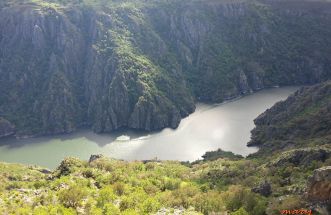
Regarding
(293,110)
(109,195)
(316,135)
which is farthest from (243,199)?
(293,110)

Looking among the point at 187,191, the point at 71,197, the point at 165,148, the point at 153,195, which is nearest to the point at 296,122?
the point at 165,148

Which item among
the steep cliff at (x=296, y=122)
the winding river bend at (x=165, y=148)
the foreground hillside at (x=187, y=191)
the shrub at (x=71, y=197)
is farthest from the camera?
the winding river bend at (x=165, y=148)

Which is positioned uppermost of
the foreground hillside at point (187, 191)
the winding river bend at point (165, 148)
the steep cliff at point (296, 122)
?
the foreground hillside at point (187, 191)

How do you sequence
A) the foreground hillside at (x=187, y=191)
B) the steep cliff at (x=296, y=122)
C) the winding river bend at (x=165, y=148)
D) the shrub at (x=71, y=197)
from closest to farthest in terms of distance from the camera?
the foreground hillside at (x=187, y=191)
the shrub at (x=71, y=197)
the steep cliff at (x=296, y=122)
the winding river bend at (x=165, y=148)

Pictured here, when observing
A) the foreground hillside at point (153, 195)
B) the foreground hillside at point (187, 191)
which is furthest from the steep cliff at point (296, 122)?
the foreground hillside at point (153, 195)

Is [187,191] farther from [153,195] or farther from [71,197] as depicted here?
[71,197]

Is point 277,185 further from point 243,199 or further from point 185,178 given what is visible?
point 185,178

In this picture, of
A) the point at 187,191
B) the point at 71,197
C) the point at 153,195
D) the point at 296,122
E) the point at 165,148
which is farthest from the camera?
the point at 165,148

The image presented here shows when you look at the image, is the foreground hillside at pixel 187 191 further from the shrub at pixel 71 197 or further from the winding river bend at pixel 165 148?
the winding river bend at pixel 165 148
